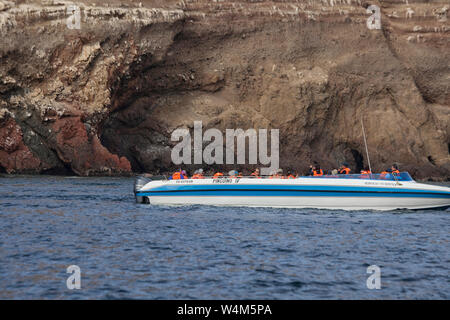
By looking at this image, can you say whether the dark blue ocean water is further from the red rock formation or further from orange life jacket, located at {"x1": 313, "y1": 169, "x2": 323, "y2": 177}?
the red rock formation

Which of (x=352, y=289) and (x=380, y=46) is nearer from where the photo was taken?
(x=352, y=289)

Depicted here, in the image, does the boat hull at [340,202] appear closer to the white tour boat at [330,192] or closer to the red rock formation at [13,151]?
the white tour boat at [330,192]

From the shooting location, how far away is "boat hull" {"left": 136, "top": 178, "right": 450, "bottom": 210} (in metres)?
30.5

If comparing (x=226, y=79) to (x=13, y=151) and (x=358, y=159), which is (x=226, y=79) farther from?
(x=13, y=151)

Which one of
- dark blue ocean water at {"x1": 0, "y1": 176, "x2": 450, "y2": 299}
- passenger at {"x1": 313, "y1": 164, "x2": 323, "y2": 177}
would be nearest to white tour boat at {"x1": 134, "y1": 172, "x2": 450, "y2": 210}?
dark blue ocean water at {"x1": 0, "y1": 176, "x2": 450, "y2": 299}

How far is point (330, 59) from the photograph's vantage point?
77.9 meters

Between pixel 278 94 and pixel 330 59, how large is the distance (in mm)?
8100

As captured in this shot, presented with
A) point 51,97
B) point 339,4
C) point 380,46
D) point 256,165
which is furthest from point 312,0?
point 51,97

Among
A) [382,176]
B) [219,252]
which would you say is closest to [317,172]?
[382,176]

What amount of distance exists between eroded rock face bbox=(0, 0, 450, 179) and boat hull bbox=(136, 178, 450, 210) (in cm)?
3094

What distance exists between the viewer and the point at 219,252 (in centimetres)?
2042

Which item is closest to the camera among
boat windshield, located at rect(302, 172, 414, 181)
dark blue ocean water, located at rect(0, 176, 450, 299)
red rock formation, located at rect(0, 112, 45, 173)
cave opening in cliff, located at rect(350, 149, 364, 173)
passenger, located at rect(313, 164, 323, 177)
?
dark blue ocean water, located at rect(0, 176, 450, 299)

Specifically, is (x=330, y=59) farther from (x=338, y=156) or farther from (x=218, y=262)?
(x=218, y=262)

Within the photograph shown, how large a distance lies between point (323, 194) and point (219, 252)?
11.5m
